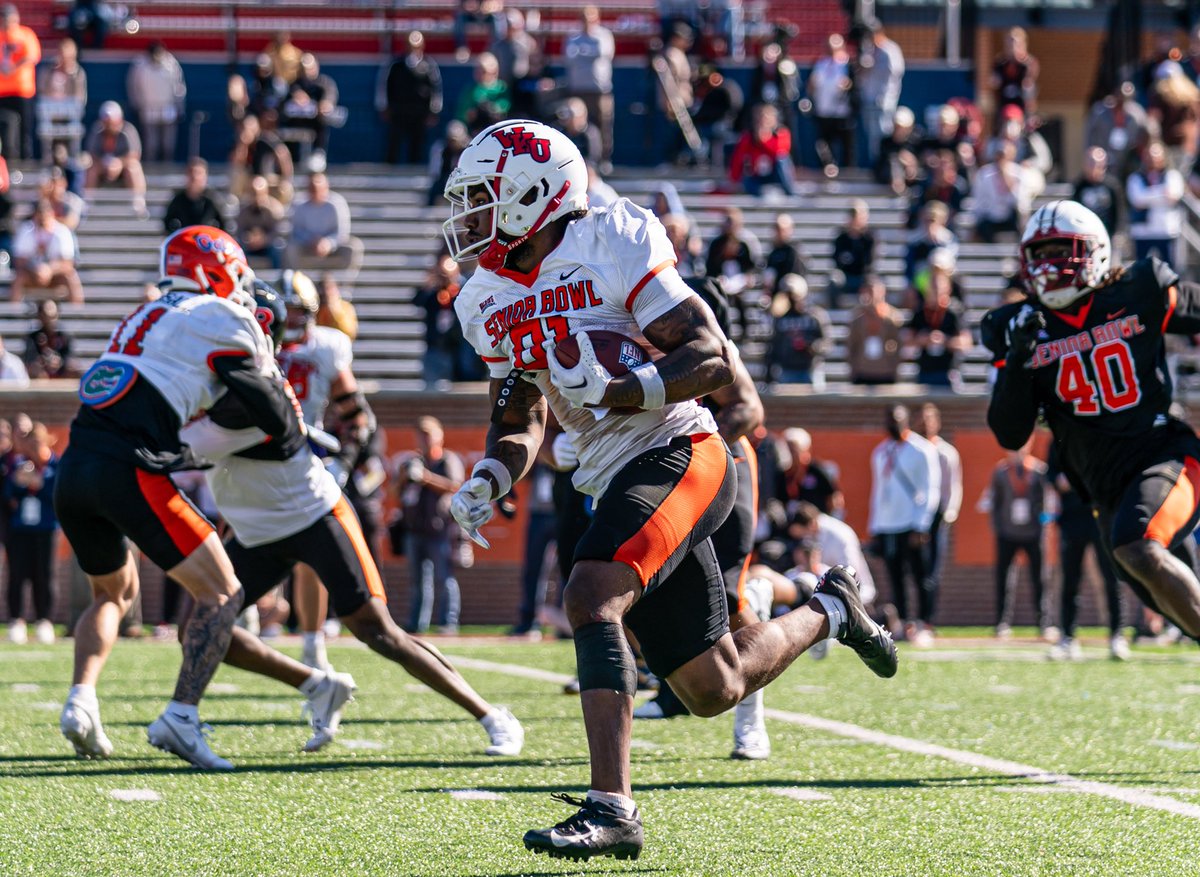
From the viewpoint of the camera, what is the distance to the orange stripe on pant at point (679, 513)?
4480mm

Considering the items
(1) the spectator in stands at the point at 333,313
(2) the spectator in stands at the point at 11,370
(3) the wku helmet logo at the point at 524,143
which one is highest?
(3) the wku helmet logo at the point at 524,143

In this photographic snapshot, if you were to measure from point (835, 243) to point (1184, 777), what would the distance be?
11730 millimetres

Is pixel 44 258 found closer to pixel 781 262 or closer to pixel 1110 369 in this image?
pixel 781 262

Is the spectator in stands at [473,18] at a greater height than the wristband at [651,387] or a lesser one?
greater

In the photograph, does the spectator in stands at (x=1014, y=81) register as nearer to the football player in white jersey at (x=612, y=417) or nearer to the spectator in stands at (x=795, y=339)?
the spectator in stands at (x=795, y=339)

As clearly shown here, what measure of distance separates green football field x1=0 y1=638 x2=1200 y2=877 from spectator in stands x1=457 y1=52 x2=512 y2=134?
1003 cm

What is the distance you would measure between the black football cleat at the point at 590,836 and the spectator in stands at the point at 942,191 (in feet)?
48.8

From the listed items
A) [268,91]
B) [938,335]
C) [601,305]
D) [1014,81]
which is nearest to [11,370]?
[268,91]

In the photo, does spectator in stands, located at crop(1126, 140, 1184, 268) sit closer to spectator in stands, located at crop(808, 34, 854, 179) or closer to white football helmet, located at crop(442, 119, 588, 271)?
spectator in stands, located at crop(808, 34, 854, 179)

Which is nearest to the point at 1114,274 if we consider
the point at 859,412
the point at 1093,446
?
the point at 1093,446

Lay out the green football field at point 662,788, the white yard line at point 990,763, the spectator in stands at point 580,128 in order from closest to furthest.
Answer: the green football field at point 662,788 → the white yard line at point 990,763 → the spectator in stands at point 580,128

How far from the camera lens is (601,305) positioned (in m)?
4.76

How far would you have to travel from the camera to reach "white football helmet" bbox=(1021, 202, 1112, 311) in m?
6.69

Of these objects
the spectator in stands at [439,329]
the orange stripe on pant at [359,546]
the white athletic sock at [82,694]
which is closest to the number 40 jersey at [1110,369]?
the orange stripe on pant at [359,546]
